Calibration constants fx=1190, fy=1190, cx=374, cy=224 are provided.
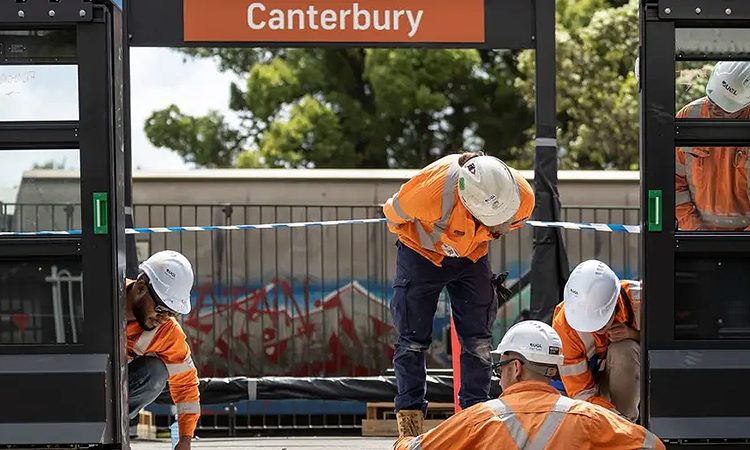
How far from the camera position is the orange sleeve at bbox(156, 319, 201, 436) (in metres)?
6.30

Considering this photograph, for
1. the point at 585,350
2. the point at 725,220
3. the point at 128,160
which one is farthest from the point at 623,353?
the point at 128,160

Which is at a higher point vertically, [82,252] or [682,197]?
[682,197]

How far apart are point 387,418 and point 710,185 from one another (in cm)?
506

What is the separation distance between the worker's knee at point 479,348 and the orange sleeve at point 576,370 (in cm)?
38

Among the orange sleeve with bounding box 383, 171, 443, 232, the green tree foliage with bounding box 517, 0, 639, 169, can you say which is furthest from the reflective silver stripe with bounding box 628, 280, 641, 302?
the green tree foliage with bounding box 517, 0, 639, 169

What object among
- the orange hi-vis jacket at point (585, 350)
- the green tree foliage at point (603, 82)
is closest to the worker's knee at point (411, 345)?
the orange hi-vis jacket at point (585, 350)

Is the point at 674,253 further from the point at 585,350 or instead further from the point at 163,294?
the point at 163,294

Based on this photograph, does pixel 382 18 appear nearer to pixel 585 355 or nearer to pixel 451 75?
pixel 585 355

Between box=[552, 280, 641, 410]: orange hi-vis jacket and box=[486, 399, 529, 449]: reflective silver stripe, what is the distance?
161 centimetres

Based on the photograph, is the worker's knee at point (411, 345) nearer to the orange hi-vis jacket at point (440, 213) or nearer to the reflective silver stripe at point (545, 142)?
the orange hi-vis jacket at point (440, 213)

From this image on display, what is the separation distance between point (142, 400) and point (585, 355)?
2372mm

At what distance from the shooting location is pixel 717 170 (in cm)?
505

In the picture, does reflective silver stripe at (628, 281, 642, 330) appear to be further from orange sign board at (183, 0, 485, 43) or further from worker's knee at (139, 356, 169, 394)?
worker's knee at (139, 356, 169, 394)

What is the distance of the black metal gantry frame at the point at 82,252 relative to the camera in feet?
15.5
